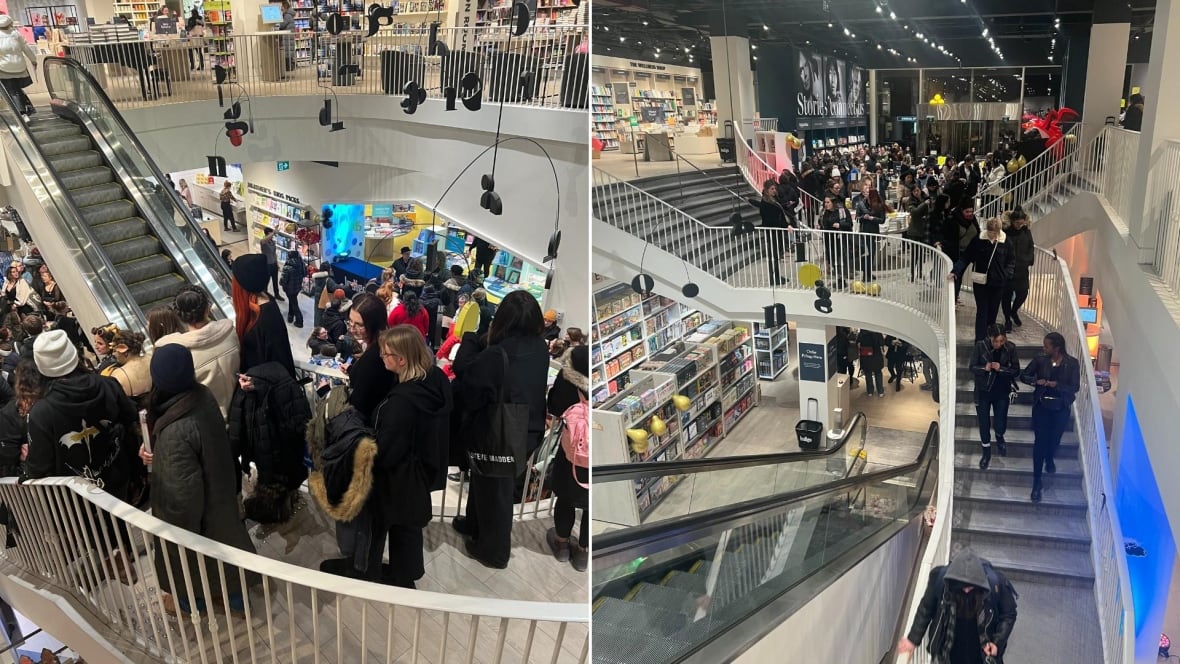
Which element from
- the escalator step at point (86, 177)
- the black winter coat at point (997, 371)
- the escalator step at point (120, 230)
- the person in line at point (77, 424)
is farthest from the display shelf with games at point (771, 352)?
the escalator step at point (86, 177)

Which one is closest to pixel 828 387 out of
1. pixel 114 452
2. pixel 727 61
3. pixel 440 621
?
pixel 727 61

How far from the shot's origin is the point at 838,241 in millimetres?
2855

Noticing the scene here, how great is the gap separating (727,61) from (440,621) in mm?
2122

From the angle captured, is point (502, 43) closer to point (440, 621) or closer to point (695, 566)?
point (440, 621)

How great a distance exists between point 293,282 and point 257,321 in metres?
1.76

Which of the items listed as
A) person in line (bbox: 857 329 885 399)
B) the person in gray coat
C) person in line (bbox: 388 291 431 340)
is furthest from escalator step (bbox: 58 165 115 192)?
person in line (bbox: 857 329 885 399)

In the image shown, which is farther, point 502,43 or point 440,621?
point 502,43

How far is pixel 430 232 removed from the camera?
14.9 ft

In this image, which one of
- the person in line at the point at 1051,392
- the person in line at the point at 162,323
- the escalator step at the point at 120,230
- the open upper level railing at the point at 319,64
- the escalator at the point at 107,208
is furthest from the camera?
the escalator step at the point at 120,230

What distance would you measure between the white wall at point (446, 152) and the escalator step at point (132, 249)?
549mm

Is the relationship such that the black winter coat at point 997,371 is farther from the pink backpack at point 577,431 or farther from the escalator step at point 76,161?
the escalator step at point 76,161

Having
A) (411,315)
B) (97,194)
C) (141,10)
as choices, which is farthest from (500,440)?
(141,10)

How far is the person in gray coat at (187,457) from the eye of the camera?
2301 millimetres

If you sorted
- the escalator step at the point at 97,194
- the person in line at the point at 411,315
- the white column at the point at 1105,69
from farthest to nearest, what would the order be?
the white column at the point at 1105,69 < the escalator step at the point at 97,194 < the person in line at the point at 411,315
